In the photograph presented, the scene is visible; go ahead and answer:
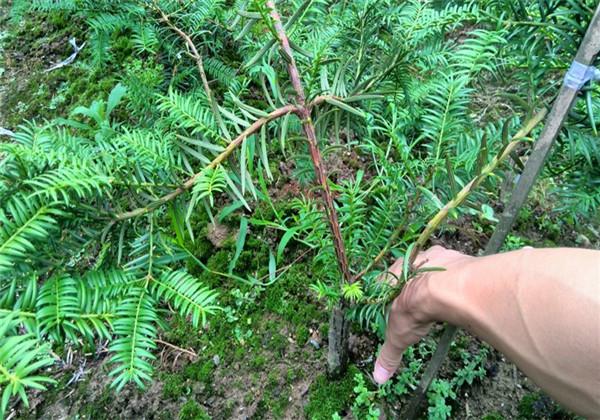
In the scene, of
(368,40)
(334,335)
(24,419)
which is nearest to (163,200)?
(368,40)

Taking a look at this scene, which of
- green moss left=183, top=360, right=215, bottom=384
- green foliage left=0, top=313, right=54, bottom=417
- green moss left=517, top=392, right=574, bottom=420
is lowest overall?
green moss left=183, top=360, right=215, bottom=384

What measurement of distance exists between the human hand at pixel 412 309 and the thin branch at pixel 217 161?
395 mm

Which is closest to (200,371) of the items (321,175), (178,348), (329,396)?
(178,348)

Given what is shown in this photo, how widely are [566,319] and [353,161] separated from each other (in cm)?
129

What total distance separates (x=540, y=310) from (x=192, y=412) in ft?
3.55

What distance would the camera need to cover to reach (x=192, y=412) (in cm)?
134

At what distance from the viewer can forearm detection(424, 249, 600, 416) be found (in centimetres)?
60

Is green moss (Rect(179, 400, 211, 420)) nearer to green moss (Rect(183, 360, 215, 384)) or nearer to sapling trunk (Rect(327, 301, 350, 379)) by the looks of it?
green moss (Rect(183, 360, 215, 384))

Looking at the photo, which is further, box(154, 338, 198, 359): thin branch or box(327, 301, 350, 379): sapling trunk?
box(154, 338, 198, 359): thin branch

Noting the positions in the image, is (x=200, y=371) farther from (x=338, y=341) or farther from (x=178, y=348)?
(x=338, y=341)

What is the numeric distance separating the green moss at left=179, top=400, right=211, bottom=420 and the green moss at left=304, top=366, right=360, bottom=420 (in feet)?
1.03

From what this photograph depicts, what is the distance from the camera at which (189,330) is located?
151 centimetres

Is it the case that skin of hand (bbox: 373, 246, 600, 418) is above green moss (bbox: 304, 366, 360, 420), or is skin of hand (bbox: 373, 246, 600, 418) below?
above

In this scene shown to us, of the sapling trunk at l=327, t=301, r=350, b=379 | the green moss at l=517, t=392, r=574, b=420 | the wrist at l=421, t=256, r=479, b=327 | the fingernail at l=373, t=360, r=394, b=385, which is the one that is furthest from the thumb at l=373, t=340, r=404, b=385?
the green moss at l=517, t=392, r=574, b=420
